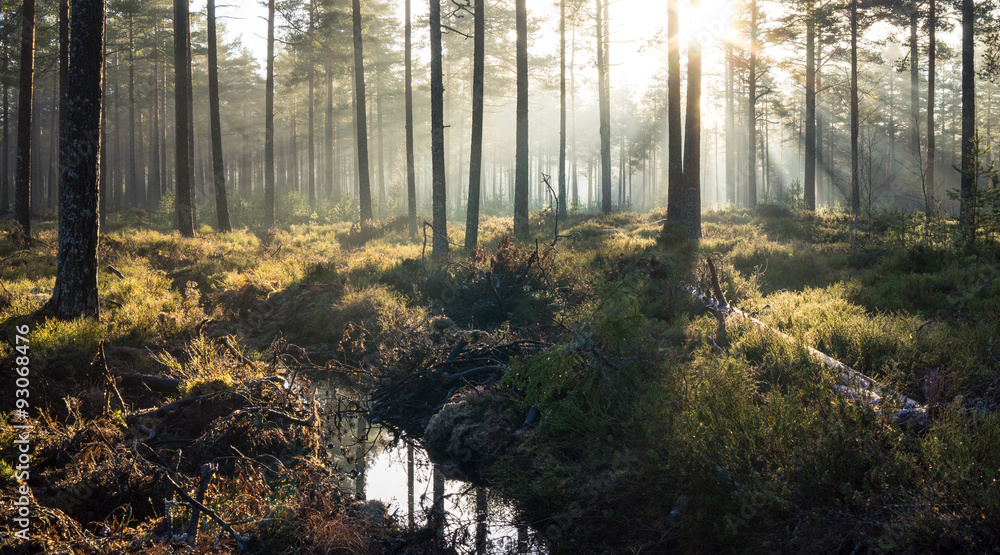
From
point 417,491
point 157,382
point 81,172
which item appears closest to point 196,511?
point 417,491

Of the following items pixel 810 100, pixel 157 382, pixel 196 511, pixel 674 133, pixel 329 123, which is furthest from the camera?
pixel 329 123

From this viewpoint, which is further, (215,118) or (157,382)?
(215,118)

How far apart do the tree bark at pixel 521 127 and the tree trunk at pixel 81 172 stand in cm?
1179

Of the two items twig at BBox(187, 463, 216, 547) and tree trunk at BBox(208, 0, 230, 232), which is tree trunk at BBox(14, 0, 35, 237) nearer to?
tree trunk at BBox(208, 0, 230, 232)

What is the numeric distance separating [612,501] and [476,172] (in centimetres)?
1267

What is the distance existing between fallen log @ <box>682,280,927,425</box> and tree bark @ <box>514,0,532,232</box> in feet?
34.4

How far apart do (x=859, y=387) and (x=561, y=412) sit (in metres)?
2.39

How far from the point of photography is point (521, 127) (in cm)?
1814

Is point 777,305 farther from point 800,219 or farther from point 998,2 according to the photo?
point 998,2

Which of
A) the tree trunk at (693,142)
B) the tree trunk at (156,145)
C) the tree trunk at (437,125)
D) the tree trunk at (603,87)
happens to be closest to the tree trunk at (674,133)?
the tree trunk at (693,142)

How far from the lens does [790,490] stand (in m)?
3.19

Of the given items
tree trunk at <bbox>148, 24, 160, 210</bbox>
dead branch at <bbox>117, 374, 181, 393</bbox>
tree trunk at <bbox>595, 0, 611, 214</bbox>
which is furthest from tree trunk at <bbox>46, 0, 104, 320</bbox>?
tree trunk at <bbox>148, 24, 160, 210</bbox>

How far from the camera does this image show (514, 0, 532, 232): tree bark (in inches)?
664

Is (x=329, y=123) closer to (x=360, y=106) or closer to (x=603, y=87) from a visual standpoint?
(x=360, y=106)
